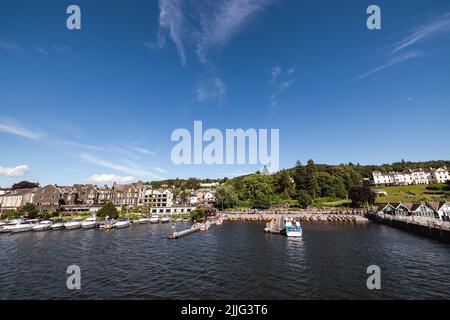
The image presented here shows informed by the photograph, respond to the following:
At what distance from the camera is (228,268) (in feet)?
95.8

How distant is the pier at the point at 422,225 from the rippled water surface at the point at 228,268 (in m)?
3.01

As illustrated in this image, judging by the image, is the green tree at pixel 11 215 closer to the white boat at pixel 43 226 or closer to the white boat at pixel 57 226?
the white boat at pixel 43 226

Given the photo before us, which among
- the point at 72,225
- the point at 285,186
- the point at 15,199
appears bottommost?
the point at 72,225

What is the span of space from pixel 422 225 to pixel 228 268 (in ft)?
159

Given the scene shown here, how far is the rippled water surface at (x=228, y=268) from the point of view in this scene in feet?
73.0

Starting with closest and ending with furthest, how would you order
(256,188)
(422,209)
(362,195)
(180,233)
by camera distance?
(180,233)
(422,209)
(362,195)
(256,188)

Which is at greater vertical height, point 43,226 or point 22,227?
point 43,226

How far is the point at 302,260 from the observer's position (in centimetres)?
3166

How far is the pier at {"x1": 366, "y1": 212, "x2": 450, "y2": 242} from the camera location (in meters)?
44.1

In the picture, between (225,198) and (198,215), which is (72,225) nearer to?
(198,215)

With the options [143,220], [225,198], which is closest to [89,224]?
[143,220]

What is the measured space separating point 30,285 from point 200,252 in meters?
21.6
